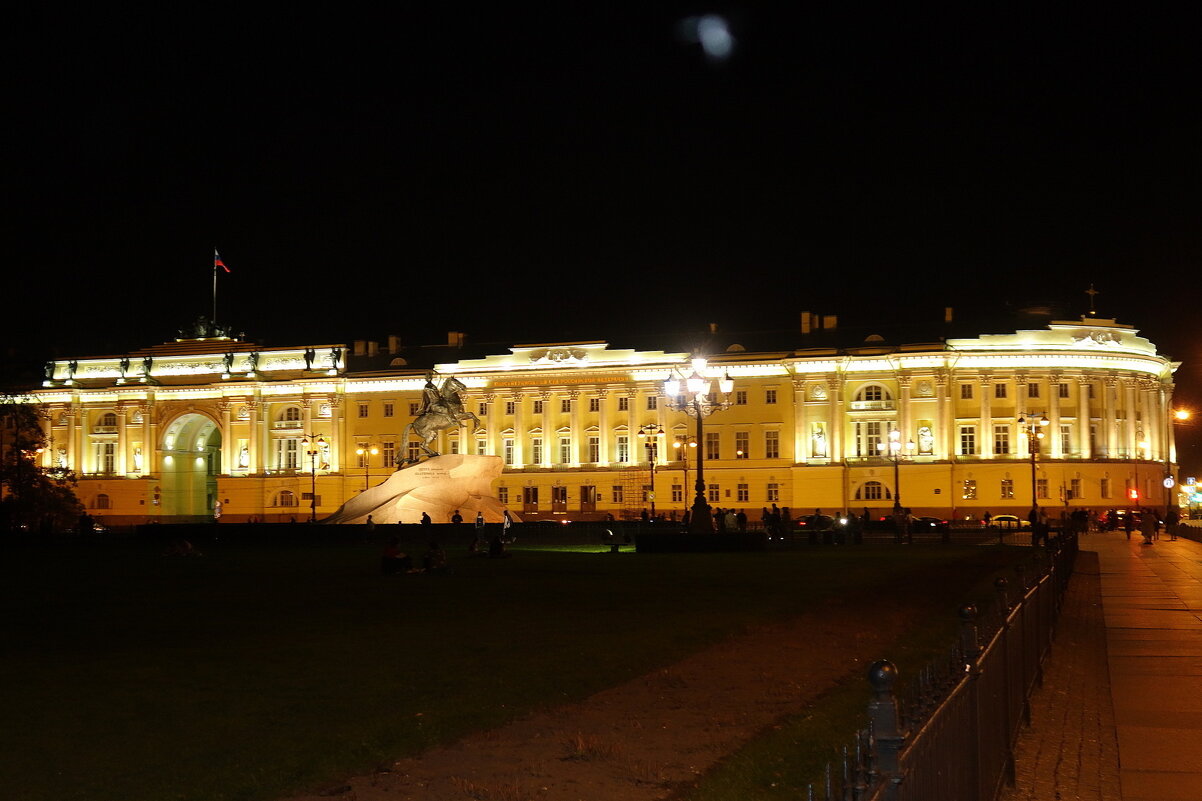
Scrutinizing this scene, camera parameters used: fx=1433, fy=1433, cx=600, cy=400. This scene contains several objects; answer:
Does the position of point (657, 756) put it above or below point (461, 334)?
below

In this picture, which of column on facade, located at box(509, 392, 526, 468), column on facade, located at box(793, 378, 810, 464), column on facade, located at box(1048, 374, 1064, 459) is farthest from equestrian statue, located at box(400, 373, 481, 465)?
column on facade, located at box(1048, 374, 1064, 459)

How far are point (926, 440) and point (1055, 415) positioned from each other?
9181 mm

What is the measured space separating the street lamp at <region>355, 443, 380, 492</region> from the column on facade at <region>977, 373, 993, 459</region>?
44.6 meters

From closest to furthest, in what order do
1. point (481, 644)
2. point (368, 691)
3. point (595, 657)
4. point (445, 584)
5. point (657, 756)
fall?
point (657, 756)
point (368, 691)
point (595, 657)
point (481, 644)
point (445, 584)

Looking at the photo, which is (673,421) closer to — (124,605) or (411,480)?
(411,480)

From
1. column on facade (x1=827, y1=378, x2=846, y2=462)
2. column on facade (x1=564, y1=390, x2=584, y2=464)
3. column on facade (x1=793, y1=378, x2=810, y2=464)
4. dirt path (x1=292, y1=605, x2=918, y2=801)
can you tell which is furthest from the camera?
column on facade (x1=564, y1=390, x2=584, y2=464)

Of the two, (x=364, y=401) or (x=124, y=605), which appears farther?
(x=364, y=401)

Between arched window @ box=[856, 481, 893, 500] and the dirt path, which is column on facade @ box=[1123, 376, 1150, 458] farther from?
the dirt path

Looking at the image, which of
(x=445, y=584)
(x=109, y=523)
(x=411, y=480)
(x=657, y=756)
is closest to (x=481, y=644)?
(x=657, y=756)

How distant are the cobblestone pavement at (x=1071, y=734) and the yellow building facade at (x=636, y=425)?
247 feet

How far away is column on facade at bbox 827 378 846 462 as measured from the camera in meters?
104

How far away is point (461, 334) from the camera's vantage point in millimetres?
122812

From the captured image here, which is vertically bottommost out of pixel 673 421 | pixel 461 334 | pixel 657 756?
pixel 657 756

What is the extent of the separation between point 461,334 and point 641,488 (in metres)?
24.6
